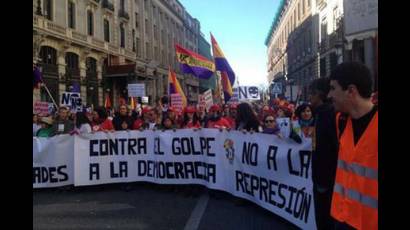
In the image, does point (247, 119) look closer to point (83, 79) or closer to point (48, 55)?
point (48, 55)

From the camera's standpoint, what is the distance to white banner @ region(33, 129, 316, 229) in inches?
218

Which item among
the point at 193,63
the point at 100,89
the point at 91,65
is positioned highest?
the point at 91,65

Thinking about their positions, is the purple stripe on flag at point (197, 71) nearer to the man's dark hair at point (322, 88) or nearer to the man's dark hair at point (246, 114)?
the man's dark hair at point (246, 114)

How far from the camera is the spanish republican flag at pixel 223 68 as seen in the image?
12.6 meters

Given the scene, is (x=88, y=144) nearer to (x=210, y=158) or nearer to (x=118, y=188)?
(x=118, y=188)

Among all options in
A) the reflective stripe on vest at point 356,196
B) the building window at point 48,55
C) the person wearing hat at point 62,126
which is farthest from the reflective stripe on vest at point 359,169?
the building window at point 48,55

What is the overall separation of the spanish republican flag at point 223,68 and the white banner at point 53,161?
5.47 meters

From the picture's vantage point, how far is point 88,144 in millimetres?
8523

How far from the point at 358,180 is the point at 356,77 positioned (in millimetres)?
625

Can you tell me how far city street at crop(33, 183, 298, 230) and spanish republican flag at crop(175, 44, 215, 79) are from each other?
4.86 m

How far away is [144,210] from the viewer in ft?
22.1

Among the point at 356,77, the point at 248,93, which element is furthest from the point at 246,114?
the point at 248,93
